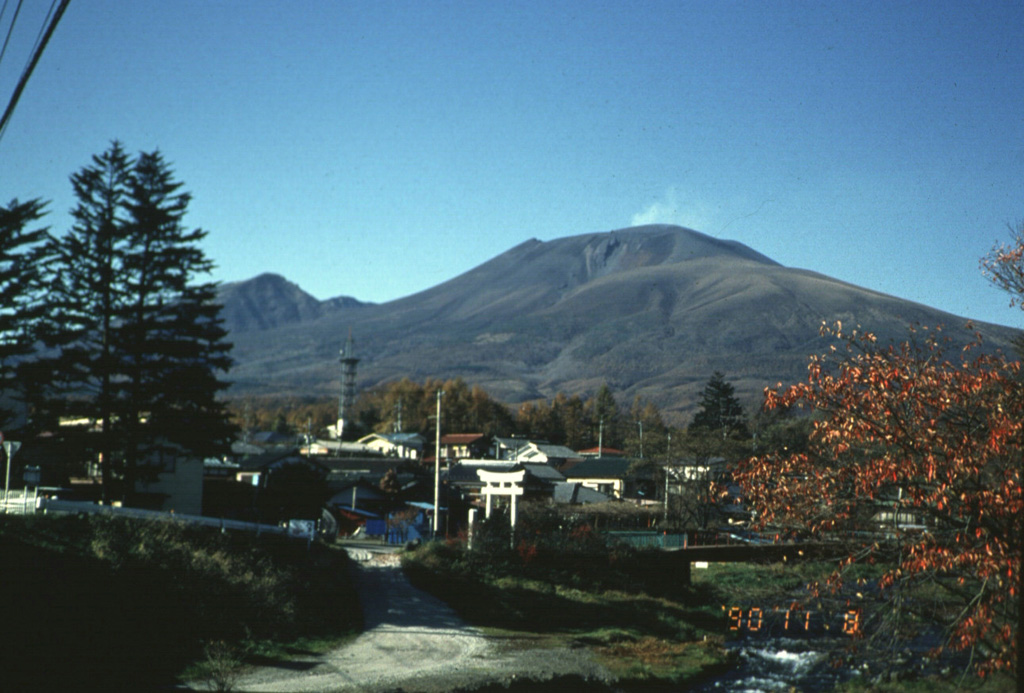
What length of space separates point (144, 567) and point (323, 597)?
6.24 m

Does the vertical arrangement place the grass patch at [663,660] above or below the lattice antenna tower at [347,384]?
below

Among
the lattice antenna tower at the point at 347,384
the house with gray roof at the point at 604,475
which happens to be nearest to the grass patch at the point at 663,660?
the house with gray roof at the point at 604,475

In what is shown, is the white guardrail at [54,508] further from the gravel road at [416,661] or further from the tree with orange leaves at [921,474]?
the tree with orange leaves at [921,474]

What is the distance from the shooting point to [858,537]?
38.8 ft

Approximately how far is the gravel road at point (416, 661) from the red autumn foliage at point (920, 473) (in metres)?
8.54

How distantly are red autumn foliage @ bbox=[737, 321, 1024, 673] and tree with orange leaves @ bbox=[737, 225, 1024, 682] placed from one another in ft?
0.06

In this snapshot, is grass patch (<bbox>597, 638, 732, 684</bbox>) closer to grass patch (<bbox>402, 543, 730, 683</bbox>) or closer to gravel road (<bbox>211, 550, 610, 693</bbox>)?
grass patch (<bbox>402, 543, 730, 683</bbox>)

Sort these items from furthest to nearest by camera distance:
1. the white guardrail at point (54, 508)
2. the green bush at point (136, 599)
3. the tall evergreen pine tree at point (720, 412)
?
the tall evergreen pine tree at point (720, 412) < the white guardrail at point (54, 508) < the green bush at point (136, 599)

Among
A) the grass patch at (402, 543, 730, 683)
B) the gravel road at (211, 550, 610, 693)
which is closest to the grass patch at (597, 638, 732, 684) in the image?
the grass patch at (402, 543, 730, 683)

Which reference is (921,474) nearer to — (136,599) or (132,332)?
(136,599)

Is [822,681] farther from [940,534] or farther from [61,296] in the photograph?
[61,296]

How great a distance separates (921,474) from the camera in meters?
10.3

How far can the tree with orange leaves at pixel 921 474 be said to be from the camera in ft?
31.7

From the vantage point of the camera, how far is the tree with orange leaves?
380 inches
